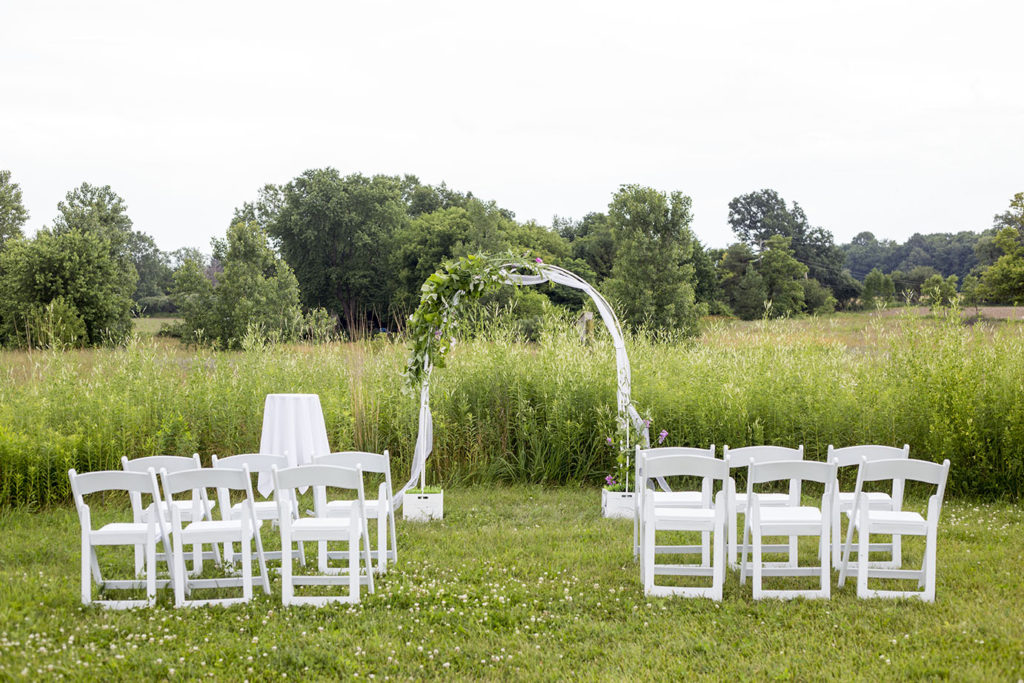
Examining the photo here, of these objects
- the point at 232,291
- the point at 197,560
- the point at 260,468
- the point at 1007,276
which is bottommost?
the point at 197,560

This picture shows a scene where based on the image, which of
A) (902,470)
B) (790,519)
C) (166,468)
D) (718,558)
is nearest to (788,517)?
(790,519)

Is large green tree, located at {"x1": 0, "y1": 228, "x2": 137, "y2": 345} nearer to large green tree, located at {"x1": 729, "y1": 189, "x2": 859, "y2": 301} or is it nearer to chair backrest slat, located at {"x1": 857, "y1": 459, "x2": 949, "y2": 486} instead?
chair backrest slat, located at {"x1": 857, "y1": 459, "x2": 949, "y2": 486}

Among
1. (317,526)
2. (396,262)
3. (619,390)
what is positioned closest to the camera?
(317,526)

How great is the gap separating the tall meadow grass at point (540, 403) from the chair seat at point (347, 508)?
12.1 feet

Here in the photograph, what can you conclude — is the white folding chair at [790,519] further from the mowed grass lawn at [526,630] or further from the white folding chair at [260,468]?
the white folding chair at [260,468]

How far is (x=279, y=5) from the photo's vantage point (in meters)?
11.2

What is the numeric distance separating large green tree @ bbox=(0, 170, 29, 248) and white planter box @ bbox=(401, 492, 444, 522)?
40.9 meters

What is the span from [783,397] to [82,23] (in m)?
11.1

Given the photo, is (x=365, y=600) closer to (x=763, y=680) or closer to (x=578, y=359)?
(x=763, y=680)

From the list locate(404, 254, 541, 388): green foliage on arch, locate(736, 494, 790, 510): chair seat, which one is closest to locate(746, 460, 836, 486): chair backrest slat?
locate(736, 494, 790, 510): chair seat

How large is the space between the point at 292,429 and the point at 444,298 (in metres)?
1.94

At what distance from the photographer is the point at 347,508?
5809 millimetres

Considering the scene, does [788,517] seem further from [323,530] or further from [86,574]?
[86,574]

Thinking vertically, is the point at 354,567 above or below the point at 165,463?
below
